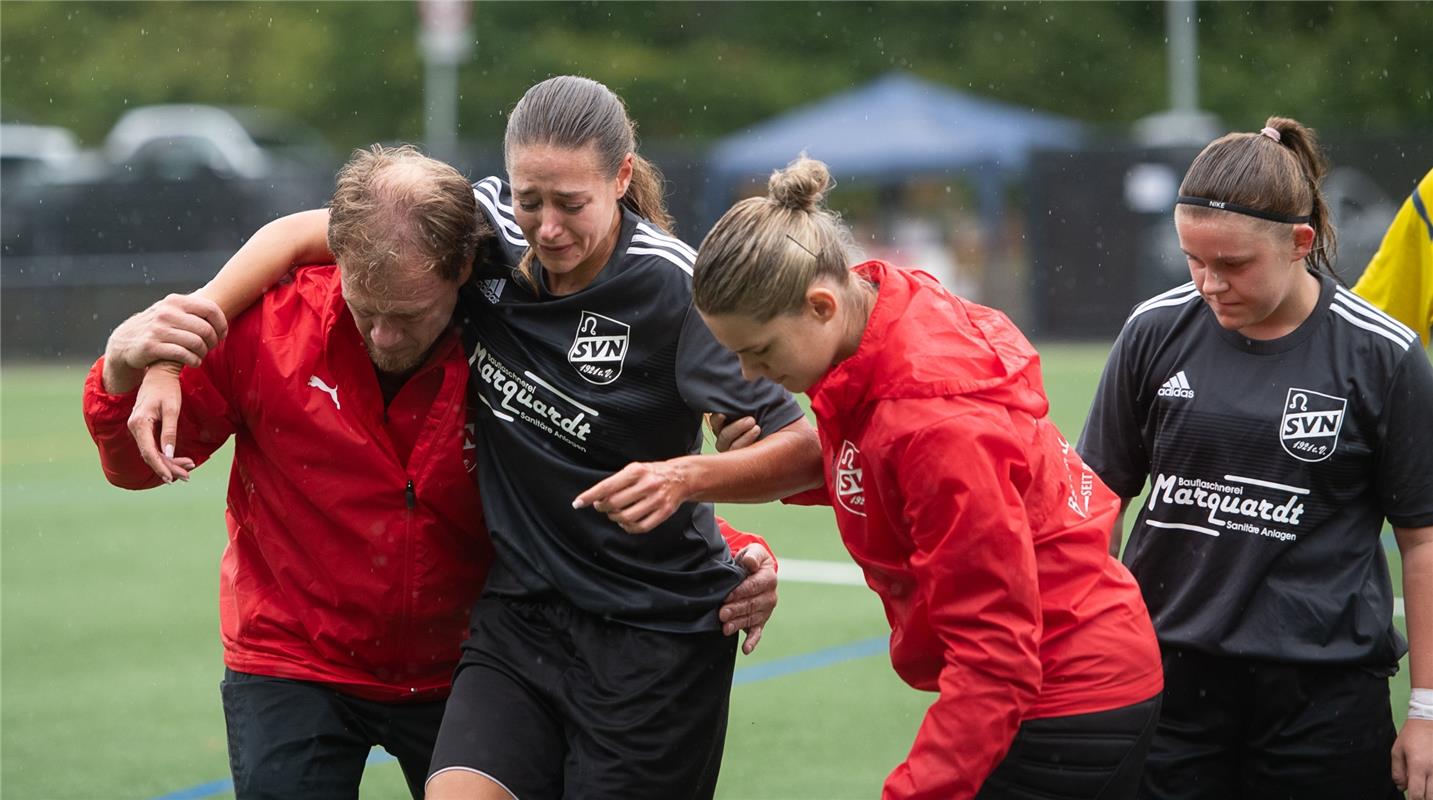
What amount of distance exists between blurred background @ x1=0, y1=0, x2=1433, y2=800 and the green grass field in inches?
0.9

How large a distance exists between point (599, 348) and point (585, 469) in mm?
275

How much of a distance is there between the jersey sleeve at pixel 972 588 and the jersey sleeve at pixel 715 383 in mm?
723

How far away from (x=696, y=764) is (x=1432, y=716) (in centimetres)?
163

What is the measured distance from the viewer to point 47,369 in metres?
21.6

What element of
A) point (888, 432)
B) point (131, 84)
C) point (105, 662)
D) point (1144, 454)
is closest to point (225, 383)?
point (888, 432)

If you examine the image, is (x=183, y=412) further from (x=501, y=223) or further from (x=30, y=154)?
(x=30, y=154)

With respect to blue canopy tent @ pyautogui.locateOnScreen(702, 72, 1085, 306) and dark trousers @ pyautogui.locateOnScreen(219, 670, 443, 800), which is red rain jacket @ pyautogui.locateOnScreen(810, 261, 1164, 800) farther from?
blue canopy tent @ pyautogui.locateOnScreen(702, 72, 1085, 306)

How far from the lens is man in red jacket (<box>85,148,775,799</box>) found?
3863mm

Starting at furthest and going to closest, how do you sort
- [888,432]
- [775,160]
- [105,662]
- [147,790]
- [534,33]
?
[534,33]
[775,160]
[105,662]
[147,790]
[888,432]

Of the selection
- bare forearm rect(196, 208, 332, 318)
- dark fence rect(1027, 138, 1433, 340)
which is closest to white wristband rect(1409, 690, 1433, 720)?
bare forearm rect(196, 208, 332, 318)

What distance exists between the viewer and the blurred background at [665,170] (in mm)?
7164

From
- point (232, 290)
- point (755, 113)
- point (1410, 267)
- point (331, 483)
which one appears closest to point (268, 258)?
point (232, 290)

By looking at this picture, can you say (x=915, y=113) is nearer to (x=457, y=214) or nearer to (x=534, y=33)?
(x=534, y=33)

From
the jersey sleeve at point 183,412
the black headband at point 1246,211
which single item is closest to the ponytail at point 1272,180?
the black headband at point 1246,211
